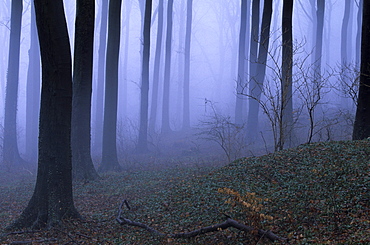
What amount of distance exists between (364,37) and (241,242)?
7.51 metres

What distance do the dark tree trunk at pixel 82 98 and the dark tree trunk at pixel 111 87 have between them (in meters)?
2.62

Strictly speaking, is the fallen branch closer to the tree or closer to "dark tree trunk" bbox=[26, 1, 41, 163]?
the tree

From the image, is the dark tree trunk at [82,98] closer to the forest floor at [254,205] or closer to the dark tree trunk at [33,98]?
the forest floor at [254,205]

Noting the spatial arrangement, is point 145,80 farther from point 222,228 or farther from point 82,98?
point 222,228

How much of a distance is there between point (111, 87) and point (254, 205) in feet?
35.9

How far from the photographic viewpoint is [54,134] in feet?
23.2

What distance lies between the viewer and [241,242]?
4.95 metres

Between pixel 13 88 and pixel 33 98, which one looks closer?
pixel 13 88

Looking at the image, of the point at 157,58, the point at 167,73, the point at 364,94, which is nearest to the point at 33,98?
the point at 157,58

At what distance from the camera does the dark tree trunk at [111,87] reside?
14.0 m

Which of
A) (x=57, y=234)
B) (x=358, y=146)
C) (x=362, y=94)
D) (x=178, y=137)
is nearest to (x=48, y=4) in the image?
(x=57, y=234)

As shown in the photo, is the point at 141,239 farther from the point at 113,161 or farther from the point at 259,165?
the point at 113,161

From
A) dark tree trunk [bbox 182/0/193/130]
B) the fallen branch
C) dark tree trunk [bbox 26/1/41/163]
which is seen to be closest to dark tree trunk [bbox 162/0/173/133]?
dark tree trunk [bbox 182/0/193/130]

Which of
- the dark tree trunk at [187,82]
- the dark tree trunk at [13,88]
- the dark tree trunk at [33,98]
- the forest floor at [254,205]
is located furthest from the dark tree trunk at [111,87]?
the dark tree trunk at [187,82]
